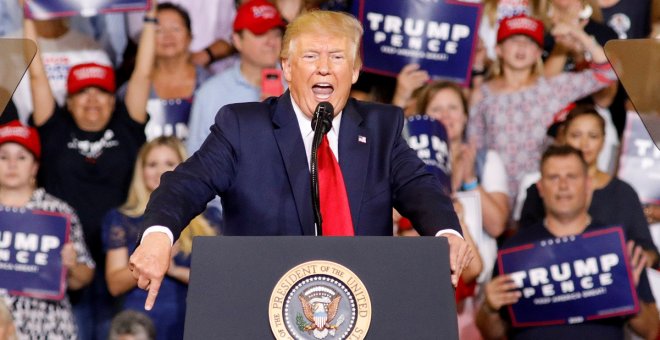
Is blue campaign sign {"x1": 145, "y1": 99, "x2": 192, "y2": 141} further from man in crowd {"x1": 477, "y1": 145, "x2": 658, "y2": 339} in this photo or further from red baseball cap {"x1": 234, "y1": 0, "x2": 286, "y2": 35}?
man in crowd {"x1": 477, "y1": 145, "x2": 658, "y2": 339}

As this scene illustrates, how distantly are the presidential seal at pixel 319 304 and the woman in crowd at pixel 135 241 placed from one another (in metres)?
2.51

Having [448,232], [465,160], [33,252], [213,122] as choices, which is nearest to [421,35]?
[465,160]

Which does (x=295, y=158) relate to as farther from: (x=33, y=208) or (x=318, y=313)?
(x=33, y=208)

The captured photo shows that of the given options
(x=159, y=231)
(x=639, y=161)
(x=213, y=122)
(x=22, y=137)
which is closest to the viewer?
(x=159, y=231)

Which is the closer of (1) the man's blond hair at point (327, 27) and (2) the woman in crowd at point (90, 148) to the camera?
(1) the man's blond hair at point (327, 27)

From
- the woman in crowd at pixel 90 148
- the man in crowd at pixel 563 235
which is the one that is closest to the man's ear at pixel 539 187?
the man in crowd at pixel 563 235

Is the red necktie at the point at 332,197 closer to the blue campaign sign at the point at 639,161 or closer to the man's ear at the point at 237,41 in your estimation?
the man's ear at the point at 237,41

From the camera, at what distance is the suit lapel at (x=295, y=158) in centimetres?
231

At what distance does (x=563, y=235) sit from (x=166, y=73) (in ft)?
6.47

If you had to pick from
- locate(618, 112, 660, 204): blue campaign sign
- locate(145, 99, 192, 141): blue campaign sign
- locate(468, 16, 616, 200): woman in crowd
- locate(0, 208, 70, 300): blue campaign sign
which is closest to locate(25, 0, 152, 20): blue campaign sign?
locate(145, 99, 192, 141): blue campaign sign

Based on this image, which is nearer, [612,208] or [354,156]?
[354,156]

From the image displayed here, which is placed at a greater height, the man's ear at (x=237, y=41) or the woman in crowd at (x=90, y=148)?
the man's ear at (x=237, y=41)

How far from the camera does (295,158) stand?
2348 millimetres

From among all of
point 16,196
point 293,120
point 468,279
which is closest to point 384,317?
Result: point 293,120
